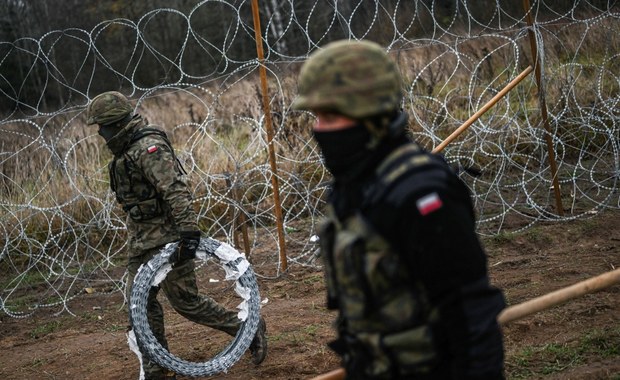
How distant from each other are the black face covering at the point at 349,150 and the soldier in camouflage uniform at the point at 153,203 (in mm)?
2834

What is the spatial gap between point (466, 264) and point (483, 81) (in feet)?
34.2

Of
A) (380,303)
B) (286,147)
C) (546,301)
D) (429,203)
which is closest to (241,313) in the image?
(546,301)

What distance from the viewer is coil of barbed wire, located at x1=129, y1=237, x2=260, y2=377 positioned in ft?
16.6

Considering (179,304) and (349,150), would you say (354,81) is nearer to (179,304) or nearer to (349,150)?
(349,150)

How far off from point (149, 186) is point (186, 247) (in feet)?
1.60

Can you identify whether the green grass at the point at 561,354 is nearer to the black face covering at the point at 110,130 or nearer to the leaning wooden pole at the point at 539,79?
the black face covering at the point at 110,130

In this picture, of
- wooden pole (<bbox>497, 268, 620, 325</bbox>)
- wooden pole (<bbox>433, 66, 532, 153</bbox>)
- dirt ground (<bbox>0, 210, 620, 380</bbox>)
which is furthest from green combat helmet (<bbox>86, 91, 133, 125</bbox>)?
wooden pole (<bbox>497, 268, 620, 325</bbox>)

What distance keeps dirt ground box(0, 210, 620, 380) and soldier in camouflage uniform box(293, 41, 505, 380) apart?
2.66 m

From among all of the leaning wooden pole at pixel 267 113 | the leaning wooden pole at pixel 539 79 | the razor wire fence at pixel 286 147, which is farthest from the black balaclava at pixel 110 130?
the leaning wooden pole at pixel 539 79

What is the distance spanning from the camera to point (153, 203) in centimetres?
523

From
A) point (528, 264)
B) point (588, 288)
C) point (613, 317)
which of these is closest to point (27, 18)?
point (528, 264)

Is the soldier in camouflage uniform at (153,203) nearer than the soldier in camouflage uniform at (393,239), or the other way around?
the soldier in camouflage uniform at (393,239)

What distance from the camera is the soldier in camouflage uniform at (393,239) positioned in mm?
2146

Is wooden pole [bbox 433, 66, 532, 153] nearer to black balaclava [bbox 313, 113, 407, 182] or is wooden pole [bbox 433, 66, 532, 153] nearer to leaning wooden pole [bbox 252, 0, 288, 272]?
leaning wooden pole [bbox 252, 0, 288, 272]
